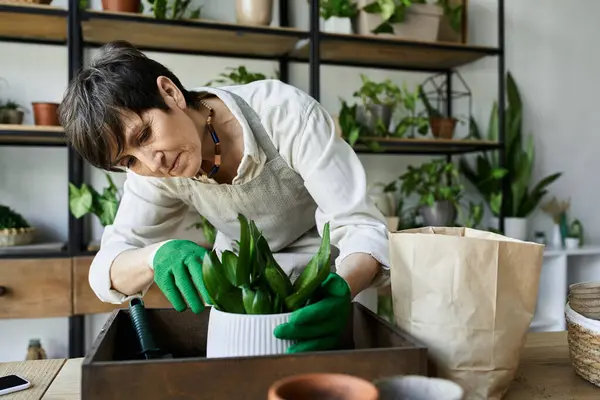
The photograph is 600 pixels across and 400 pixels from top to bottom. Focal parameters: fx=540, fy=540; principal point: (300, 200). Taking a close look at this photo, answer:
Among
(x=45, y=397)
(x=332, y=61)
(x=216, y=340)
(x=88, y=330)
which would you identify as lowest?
(x=88, y=330)

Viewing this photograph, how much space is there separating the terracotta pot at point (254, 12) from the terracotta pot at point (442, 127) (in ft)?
2.75

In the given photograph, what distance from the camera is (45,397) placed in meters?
0.68

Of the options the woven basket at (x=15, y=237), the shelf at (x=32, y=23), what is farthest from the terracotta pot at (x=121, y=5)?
the woven basket at (x=15, y=237)

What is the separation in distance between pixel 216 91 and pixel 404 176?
147 cm

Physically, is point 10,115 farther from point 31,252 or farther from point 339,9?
point 339,9

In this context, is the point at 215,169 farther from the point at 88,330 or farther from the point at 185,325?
the point at 88,330

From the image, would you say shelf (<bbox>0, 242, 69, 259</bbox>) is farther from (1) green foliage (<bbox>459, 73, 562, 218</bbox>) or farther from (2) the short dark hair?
(1) green foliage (<bbox>459, 73, 562, 218</bbox>)

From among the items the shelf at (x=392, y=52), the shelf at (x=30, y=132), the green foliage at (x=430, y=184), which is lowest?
the green foliage at (x=430, y=184)

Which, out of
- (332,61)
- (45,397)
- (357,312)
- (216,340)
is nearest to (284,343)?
(216,340)

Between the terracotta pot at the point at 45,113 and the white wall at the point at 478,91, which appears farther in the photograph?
the white wall at the point at 478,91

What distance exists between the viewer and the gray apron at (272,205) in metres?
1.05

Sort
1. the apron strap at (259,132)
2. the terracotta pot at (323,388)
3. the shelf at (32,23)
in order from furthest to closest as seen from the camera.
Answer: the shelf at (32,23)
the apron strap at (259,132)
the terracotta pot at (323,388)

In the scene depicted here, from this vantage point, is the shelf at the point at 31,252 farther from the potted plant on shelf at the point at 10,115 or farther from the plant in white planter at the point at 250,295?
the plant in white planter at the point at 250,295

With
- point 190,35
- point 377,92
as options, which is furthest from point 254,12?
point 377,92
